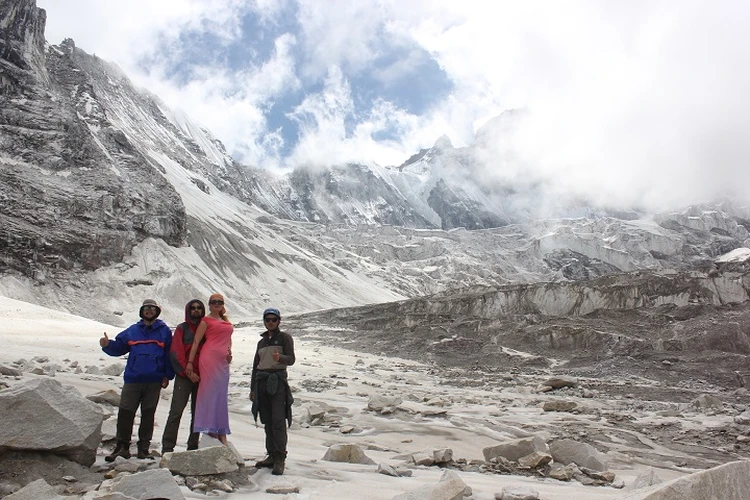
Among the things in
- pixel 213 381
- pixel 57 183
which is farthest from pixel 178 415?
pixel 57 183

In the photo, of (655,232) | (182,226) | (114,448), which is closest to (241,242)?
(182,226)

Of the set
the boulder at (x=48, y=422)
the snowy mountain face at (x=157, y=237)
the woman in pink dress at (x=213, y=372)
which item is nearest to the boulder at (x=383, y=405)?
the woman in pink dress at (x=213, y=372)

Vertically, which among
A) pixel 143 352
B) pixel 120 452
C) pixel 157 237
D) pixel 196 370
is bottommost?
pixel 120 452

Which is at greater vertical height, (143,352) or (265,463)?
(143,352)

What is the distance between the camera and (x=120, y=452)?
16.3 feet

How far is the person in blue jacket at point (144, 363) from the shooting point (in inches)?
211

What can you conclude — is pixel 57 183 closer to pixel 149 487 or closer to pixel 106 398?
pixel 106 398

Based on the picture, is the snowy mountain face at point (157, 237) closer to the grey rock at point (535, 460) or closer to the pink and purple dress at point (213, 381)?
the grey rock at point (535, 460)

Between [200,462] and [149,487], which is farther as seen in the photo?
[200,462]

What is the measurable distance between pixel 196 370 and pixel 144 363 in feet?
1.83

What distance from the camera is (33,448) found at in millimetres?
4203

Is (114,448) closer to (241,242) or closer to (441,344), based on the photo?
(441,344)

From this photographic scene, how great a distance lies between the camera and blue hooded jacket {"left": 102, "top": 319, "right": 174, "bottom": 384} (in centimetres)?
553

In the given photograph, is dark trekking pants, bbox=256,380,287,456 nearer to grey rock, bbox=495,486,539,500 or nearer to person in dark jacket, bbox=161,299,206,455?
person in dark jacket, bbox=161,299,206,455
